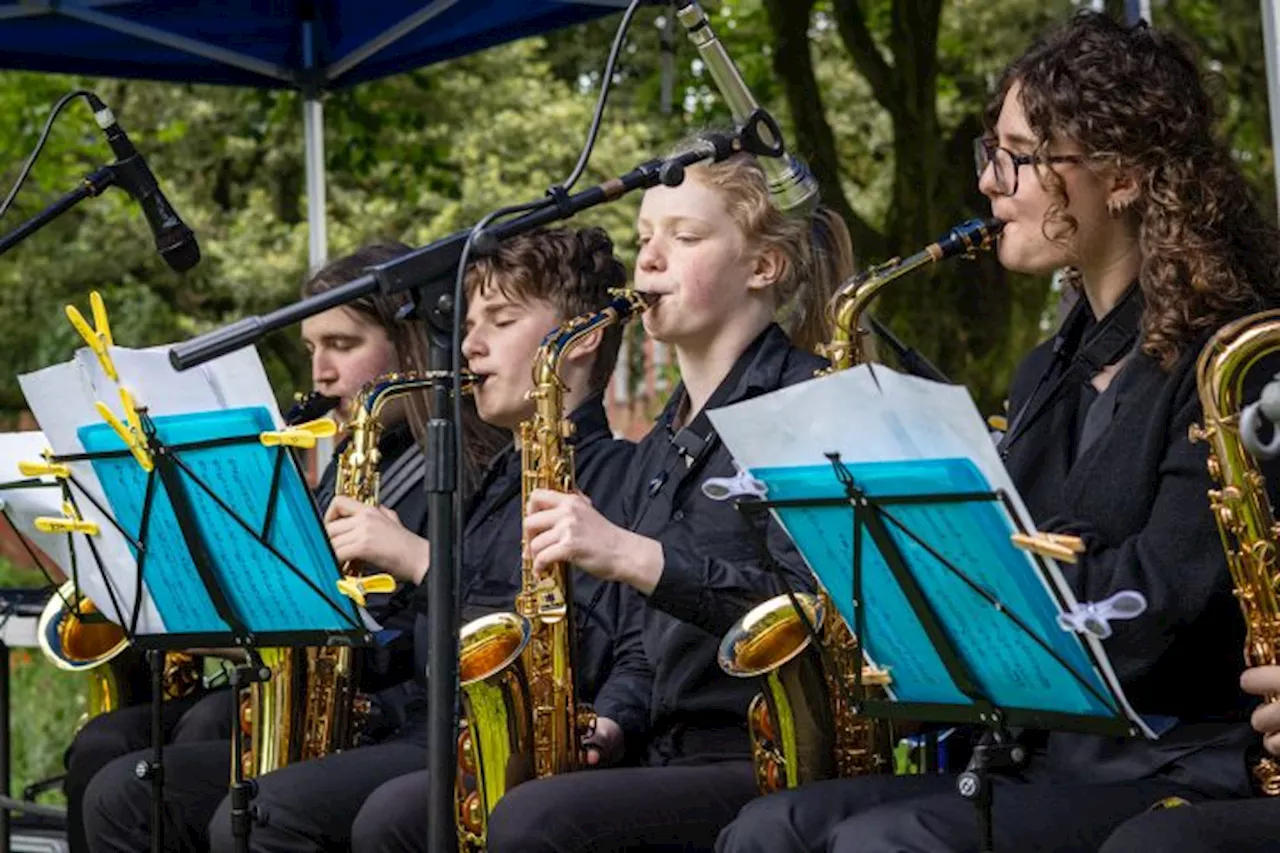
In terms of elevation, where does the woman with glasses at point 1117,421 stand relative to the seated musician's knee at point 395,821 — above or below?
above

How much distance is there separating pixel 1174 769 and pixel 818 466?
783 mm

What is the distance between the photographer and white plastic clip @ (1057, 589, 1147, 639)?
8.71 feet

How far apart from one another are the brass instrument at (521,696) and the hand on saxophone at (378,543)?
24 cm

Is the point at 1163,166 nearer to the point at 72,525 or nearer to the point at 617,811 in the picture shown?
the point at 617,811

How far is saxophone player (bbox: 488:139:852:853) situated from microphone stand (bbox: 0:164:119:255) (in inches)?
46.3

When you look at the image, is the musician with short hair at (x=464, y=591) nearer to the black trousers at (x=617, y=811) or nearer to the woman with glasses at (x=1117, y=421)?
the black trousers at (x=617, y=811)

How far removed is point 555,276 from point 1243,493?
2.09 metres

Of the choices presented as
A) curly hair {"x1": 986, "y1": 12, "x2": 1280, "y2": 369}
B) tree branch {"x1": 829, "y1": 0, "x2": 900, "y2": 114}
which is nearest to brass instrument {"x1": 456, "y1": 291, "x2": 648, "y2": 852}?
curly hair {"x1": 986, "y1": 12, "x2": 1280, "y2": 369}

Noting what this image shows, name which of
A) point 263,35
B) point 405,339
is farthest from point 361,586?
point 263,35

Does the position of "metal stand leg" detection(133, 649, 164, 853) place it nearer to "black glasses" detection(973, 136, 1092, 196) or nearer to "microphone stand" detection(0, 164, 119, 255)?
"microphone stand" detection(0, 164, 119, 255)

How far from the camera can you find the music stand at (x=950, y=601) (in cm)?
273

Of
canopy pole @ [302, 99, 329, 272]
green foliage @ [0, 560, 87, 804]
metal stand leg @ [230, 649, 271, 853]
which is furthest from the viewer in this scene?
green foliage @ [0, 560, 87, 804]

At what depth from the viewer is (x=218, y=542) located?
12.2 ft

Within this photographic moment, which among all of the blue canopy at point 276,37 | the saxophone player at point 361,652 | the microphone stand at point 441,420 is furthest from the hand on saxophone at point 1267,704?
the blue canopy at point 276,37
